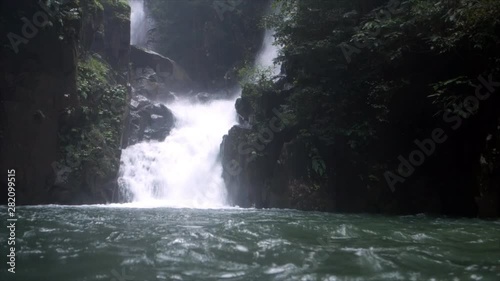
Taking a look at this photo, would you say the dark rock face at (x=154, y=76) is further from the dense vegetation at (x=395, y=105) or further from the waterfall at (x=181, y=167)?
the dense vegetation at (x=395, y=105)

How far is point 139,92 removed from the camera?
28625mm

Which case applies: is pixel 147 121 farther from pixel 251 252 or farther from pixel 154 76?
pixel 251 252

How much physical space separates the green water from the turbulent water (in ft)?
31.2

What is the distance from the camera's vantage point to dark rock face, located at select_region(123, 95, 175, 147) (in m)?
23.7

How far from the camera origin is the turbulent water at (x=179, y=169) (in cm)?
1870

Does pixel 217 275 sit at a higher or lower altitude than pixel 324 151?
lower

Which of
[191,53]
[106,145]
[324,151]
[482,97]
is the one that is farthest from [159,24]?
[482,97]

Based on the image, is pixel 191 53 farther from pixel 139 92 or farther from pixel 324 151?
pixel 324 151

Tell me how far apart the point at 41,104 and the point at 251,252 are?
498 inches

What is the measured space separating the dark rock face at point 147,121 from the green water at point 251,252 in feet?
54.3

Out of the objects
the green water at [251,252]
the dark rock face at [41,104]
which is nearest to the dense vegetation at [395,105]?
the green water at [251,252]

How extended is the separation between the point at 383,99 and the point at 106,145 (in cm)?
1200

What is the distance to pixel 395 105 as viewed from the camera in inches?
473

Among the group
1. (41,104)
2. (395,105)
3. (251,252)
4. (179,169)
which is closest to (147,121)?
(179,169)
